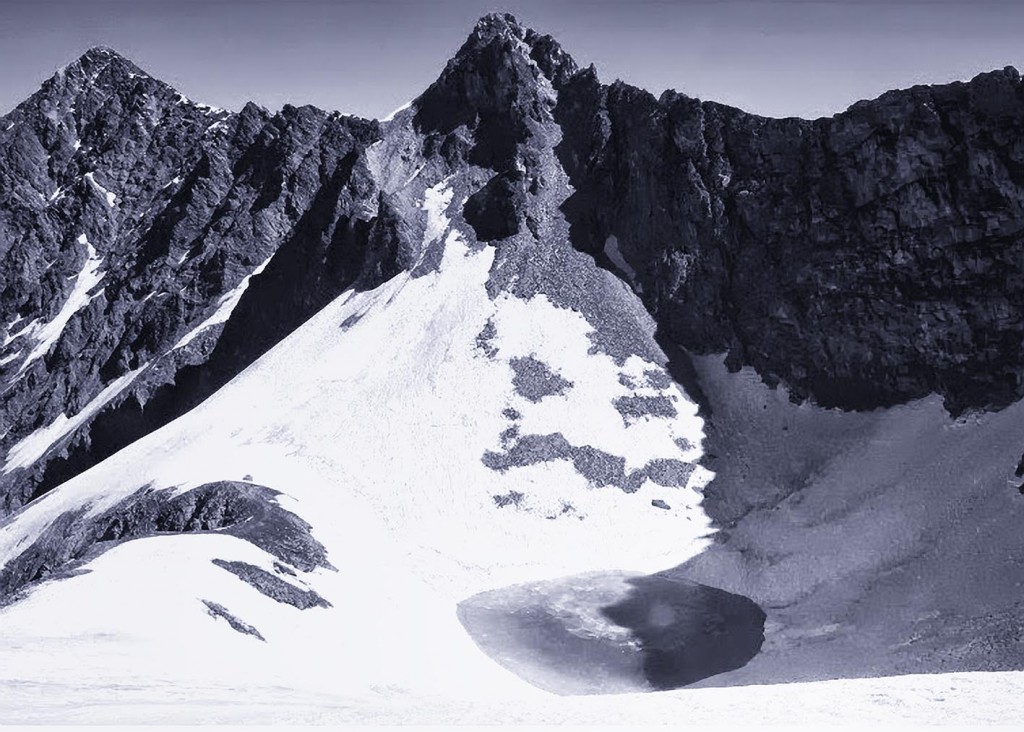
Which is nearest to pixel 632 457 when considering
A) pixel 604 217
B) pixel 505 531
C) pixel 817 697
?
pixel 505 531

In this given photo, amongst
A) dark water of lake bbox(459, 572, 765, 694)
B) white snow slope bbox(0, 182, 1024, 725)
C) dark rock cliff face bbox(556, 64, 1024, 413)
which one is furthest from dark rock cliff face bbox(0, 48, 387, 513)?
dark water of lake bbox(459, 572, 765, 694)

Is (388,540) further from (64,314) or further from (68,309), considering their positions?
(68,309)

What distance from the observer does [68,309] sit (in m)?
134

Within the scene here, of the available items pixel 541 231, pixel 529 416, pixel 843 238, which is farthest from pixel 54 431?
pixel 843 238

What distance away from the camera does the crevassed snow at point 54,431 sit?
355 feet

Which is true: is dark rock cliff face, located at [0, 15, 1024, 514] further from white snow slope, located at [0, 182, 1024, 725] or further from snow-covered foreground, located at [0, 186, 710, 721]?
snow-covered foreground, located at [0, 186, 710, 721]

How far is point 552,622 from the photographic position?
63719mm

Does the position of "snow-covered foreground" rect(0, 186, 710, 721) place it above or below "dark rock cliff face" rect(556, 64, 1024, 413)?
below

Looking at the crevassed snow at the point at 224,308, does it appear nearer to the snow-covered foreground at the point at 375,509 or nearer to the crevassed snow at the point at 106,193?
the snow-covered foreground at the point at 375,509

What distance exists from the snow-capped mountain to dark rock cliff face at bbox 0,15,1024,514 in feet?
1.14

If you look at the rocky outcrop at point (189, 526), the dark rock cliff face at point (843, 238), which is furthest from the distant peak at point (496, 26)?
the rocky outcrop at point (189, 526)

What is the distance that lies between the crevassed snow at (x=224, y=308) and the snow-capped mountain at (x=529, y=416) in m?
0.63

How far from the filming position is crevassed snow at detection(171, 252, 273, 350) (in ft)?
373

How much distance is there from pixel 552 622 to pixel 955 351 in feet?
127
